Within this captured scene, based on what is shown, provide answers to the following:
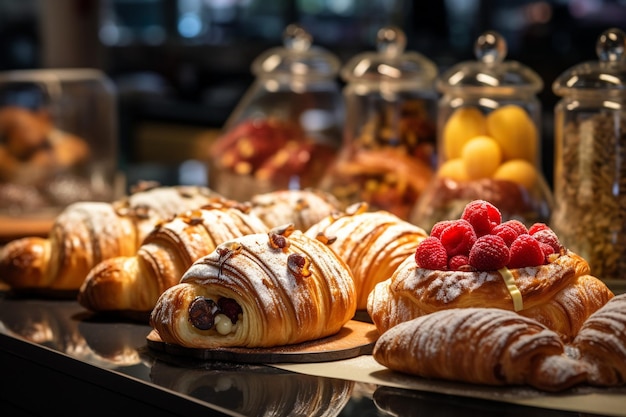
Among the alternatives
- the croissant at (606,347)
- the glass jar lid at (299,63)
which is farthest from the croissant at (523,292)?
the glass jar lid at (299,63)

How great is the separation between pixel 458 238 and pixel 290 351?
257 mm

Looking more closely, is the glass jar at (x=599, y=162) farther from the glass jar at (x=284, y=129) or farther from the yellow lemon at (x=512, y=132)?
the glass jar at (x=284, y=129)

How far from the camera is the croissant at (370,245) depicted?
1564 mm

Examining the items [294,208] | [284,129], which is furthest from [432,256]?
[284,129]

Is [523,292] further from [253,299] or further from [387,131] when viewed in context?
[387,131]

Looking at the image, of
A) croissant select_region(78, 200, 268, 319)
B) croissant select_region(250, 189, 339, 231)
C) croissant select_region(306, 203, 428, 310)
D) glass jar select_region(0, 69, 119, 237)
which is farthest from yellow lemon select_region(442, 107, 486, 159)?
glass jar select_region(0, 69, 119, 237)

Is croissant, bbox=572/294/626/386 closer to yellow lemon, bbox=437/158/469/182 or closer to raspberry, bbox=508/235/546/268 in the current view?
raspberry, bbox=508/235/546/268

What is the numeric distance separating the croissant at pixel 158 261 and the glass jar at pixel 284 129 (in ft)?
2.20

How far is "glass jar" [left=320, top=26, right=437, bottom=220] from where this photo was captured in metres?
2.13

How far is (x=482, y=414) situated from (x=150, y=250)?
65 cm

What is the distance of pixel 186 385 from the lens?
1264 mm

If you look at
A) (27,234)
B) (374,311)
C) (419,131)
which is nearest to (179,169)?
(27,234)

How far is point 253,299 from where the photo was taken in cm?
135

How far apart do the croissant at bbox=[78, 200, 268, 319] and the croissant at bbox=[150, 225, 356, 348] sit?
0.56ft
